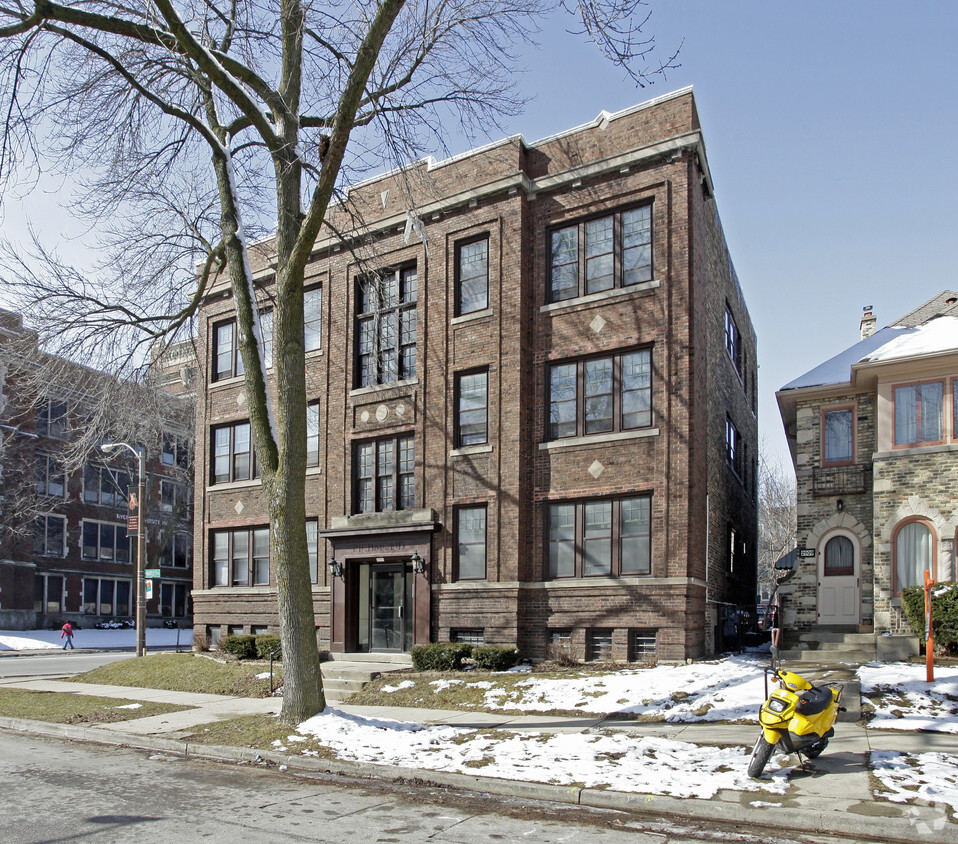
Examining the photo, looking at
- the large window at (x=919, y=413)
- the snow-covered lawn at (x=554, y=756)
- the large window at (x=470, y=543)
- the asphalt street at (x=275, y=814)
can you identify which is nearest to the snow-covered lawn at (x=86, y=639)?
the large window at (x=470, y=543)

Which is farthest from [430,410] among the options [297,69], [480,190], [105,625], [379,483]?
[105,625]

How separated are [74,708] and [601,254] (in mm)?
Answer: 13829

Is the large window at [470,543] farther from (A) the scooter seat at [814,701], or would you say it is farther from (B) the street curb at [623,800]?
(A) the scooter seat at [814,701]

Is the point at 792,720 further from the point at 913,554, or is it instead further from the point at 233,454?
the point at 233,454

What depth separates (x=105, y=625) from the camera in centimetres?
5228

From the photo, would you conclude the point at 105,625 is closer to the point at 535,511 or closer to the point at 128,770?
the point at 535,511

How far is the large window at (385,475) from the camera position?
20.9m

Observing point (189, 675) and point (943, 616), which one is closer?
point (943, 616)

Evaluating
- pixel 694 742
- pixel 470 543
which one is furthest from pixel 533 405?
pixel 694 742

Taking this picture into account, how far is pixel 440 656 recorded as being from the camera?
17422 millimetres

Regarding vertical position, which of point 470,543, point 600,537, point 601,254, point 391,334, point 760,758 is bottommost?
point 760,758

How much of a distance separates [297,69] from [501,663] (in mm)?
11435

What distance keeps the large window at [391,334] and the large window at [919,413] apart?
11.0 metres

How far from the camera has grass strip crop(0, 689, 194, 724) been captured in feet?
47.5
